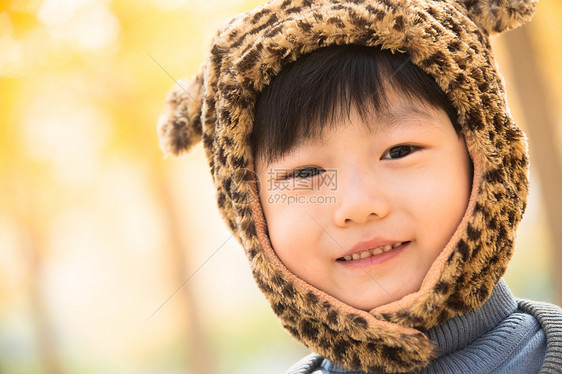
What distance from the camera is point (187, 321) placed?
18.2 ft

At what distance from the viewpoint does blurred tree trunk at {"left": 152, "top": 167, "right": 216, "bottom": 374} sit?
215 inches

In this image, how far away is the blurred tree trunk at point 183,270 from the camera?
17.9 feet

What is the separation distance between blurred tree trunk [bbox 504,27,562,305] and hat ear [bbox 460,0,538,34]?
8.26ft

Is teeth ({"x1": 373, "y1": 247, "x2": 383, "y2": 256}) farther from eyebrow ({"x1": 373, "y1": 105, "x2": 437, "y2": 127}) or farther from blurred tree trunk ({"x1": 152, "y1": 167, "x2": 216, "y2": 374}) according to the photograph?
blurred tree trunk ({"x1": 152, "y1": 167, "x2": 216, "y2": 374})

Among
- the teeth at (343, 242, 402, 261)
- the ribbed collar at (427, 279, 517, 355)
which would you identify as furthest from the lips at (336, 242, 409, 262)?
the ribbed collar at (427, 279, 517, 355)

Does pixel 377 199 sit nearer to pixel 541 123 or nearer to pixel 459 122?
pixel 459 122

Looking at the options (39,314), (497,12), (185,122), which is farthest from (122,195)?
(497,12)

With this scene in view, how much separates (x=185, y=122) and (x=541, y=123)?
2.95m

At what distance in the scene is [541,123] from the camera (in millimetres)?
3811

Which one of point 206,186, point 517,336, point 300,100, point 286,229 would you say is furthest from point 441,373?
point 206,186

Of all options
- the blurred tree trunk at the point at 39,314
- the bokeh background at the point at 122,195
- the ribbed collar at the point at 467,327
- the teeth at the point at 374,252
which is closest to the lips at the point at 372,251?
the teeth at the point at 374,252

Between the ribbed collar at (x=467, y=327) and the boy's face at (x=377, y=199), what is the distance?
12 centimetres

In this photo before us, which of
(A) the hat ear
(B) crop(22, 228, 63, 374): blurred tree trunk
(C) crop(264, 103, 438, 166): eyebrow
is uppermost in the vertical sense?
(A) the hat ear

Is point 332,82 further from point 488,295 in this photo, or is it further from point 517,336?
point 517,336
